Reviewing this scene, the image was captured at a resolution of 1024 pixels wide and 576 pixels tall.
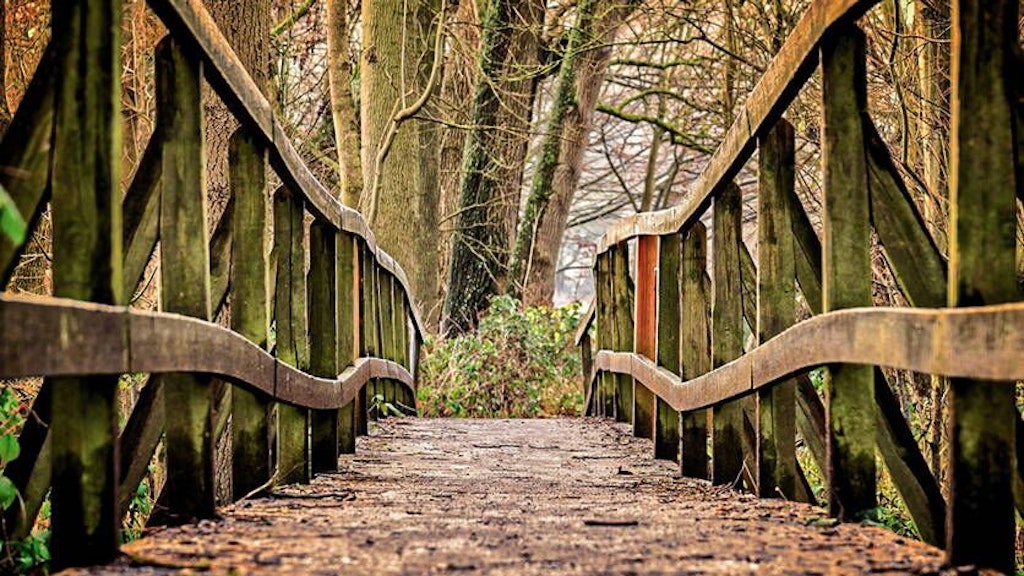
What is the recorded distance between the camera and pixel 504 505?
412 centimetres

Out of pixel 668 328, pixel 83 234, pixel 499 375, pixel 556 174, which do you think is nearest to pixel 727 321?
pixel 668 328

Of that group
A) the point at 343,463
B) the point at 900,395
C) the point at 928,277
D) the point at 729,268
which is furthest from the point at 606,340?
the point at 928,277

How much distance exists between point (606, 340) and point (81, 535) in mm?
7149

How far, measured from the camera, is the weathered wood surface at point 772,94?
131 inches

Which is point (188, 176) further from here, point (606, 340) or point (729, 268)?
point (606, 340)

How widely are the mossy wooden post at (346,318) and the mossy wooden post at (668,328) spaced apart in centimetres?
147

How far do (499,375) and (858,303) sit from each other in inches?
411

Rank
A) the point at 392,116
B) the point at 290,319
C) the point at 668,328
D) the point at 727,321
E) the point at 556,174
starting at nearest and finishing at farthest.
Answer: the point at 290,319, the point at 727,321, the point at 668,328, the point at 392,116, the point at 556,174

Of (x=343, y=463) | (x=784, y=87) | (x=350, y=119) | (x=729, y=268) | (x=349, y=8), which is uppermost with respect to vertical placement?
(x=349, y=8)

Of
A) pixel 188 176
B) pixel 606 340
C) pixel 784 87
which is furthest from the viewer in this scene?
pixel 606 340

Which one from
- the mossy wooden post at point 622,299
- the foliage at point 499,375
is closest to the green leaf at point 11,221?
the mossy wooden post at point 622,299

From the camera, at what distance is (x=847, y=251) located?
336cm

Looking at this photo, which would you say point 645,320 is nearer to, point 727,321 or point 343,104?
point 727,321

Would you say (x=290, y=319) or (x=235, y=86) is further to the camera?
(x=290, y=319)
